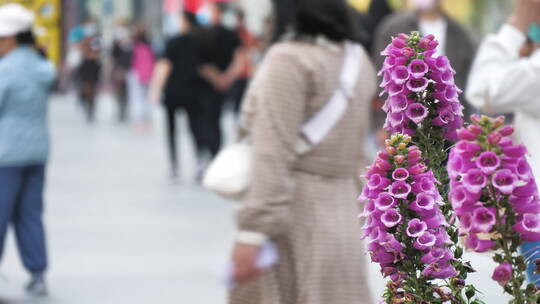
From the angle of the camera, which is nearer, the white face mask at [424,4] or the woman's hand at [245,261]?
the woman's hand at [245,261]

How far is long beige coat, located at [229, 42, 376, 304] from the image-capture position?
342 centimetres

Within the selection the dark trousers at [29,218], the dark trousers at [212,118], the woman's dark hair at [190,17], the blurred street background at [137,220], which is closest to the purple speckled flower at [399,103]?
the blurred street background at [137,220]

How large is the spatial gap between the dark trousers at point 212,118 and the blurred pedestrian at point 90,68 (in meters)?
12.6

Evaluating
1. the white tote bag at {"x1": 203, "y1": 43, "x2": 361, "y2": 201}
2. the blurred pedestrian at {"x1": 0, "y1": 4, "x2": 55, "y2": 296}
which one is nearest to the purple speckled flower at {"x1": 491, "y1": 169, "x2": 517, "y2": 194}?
the white tote bag at {"x1": 203, "y1": 43, "x2": 361, "y2": 201}

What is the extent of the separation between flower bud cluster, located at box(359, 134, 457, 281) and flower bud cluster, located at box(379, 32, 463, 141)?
0.39 ft

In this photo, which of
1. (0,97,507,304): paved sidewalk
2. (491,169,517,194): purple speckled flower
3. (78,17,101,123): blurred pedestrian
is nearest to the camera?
(491,169,517,194): purple speckled flower

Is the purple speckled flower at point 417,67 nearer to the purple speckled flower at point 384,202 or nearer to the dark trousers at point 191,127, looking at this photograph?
the purple speckled flower at point 384,202

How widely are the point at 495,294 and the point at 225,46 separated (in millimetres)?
10821

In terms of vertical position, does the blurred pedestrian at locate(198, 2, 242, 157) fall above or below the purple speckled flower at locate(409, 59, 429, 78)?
below

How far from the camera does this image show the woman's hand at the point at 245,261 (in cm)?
336

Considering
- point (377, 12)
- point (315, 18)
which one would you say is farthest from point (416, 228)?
point (377, 12)

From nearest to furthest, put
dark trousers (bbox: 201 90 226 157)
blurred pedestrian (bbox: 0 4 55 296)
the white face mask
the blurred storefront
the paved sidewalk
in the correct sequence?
blurred pedestrian (bbox: 0 4 55 296) < the white face mask < the paved sidewalk < dark trousers (bbox: 201 90 226 157) < the blurred storefront

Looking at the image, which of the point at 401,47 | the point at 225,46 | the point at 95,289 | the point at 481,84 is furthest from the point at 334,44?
the point at 225,46

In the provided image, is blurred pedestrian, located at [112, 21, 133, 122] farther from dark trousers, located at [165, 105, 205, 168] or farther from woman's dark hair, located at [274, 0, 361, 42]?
woman's dark hair, located at [274, 0, 361, 42]
